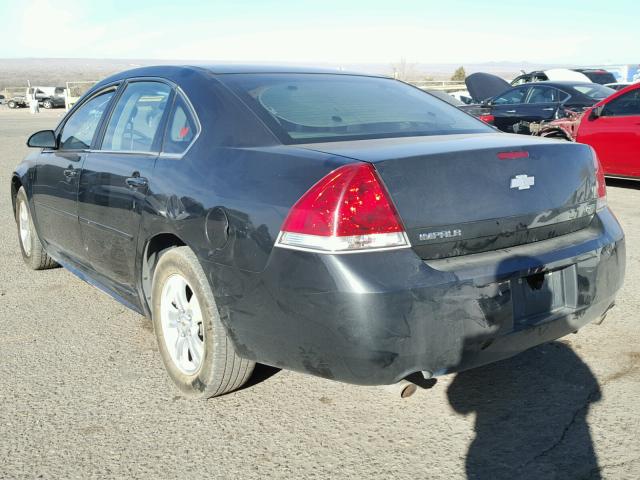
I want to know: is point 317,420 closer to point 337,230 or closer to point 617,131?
point 337,230

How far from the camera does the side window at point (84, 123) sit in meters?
4.28

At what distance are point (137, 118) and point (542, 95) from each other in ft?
32.5

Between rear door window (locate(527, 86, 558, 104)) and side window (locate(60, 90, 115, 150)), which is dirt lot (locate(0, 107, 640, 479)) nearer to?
side window (locate(60, 90, 115, 150))

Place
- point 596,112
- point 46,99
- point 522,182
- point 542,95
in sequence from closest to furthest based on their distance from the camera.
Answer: point 522,182
point 596,112
point 542,95
point 46,99

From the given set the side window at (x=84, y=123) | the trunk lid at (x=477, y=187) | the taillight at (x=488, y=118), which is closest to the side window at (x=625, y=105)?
the taillight at (x=488, y=118)

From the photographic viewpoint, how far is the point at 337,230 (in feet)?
8.10

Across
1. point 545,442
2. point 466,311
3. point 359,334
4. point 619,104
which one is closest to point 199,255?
point 359,334

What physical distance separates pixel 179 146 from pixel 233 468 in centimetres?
153

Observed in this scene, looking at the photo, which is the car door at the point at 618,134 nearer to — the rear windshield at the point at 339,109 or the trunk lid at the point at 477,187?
the rear windshield at the point at 339,109

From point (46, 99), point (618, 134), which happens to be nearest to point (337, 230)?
point (618, 134)

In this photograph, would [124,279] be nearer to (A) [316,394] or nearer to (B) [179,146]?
(B) [179,146]

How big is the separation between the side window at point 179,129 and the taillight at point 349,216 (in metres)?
0.98

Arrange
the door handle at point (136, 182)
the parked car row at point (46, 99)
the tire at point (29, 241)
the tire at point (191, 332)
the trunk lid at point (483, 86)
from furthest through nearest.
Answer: the parked car row at point (46, 99), the trunk lid at point (483, 86), the tire at point (29, 241), the door handle at point (136, 182), the tire at point (191, 332)

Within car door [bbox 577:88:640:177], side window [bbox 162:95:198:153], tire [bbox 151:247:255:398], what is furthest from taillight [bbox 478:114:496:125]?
tire [bbox 151:247:255:398]
